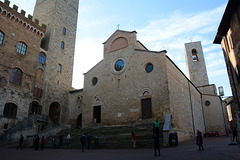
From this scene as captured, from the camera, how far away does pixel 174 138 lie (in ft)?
38.8

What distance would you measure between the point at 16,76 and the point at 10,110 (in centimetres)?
389

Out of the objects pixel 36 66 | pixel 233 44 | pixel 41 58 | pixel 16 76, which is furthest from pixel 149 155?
pixel 41 58

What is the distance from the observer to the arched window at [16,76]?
67.5 ft

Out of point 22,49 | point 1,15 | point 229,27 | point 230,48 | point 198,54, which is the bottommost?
point 230,48

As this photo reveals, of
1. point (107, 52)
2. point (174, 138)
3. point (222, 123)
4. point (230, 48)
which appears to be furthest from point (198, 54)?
point (174, 138)

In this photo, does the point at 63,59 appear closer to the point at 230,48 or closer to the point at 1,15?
the point at 1,15

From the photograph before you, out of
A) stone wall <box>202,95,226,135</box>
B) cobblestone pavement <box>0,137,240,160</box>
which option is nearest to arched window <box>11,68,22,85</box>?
cobblestone pavement <box>0,137,240,160</box>

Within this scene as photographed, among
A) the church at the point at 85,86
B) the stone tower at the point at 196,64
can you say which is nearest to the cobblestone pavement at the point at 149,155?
the church at the point at 85,86

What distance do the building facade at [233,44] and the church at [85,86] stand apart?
519cm

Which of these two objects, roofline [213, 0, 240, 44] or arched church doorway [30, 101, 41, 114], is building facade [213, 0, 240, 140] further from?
arched church doorway [30, 101, 41, 114]

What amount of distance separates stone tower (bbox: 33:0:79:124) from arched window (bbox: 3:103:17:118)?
3.63 metres

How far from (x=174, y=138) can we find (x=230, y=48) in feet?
23.3

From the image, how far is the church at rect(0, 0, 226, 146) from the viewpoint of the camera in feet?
59.4

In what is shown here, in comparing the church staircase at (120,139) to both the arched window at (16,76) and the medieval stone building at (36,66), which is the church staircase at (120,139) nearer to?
the medieval stone building at (36,66)
